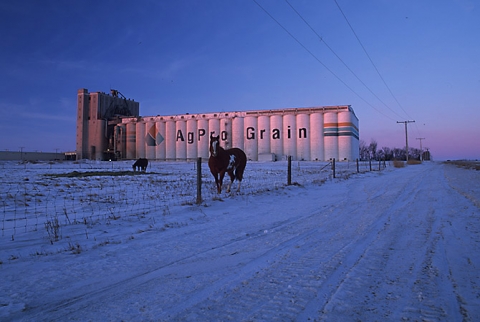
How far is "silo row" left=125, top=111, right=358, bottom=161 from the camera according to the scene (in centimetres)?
5791

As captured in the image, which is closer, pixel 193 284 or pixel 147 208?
pixel 193 284

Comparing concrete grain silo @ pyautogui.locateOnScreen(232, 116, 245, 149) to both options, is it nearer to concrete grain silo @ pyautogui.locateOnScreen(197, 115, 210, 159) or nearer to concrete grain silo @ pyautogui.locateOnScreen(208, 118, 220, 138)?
concrete grain silo @ pyautogui.locateOnScreen(208, 118, 220, 138)

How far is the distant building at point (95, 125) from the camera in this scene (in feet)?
228

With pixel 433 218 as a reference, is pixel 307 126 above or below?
above

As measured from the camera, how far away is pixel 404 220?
620cm

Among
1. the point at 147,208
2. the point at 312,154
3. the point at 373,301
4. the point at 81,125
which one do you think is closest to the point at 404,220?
the point at 373,301

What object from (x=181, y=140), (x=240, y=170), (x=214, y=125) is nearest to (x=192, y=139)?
(x=181, y=140)

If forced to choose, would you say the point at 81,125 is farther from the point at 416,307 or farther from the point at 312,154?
the point at 416,307

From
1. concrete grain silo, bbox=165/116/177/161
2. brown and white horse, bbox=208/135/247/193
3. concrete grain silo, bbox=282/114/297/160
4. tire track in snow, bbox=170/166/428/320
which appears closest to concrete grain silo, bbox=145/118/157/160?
concrete grain silo, bbox=165/116/177/161

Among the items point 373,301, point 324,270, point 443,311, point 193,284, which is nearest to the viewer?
point 443,311

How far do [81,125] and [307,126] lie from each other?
54.9 meters

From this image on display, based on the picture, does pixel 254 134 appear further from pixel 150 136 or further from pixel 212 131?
pixel 150 136

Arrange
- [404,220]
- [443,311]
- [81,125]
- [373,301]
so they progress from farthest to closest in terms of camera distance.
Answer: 1. [81,125]
2. [404,220]
3. [373,301]
4. [443,311]

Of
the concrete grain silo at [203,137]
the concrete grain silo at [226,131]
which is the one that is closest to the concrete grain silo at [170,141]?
the concrete grain silo at [203,137]
